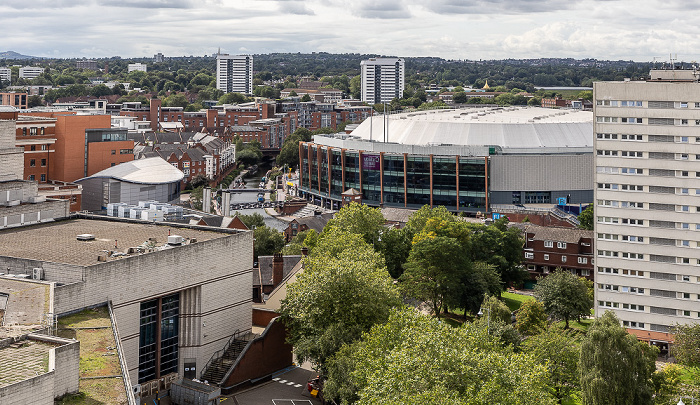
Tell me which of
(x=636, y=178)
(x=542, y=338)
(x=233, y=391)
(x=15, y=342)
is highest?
(x=636, y=178)

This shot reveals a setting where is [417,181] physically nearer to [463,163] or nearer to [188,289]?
[463,163]

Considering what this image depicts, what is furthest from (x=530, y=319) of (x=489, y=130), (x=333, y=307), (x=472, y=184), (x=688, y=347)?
(x=489, y=130)

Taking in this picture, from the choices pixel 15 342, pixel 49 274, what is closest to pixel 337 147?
pixel 49 274

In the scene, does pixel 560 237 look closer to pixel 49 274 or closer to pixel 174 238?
pixel 174 238

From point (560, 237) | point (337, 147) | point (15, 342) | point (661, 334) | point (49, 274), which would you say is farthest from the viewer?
point (337, 147)

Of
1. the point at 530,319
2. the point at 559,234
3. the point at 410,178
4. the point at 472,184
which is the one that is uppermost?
the point at 410,178

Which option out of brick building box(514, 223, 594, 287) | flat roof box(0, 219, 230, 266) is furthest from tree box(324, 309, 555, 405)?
brick building box(514, 223, 594, 287)
